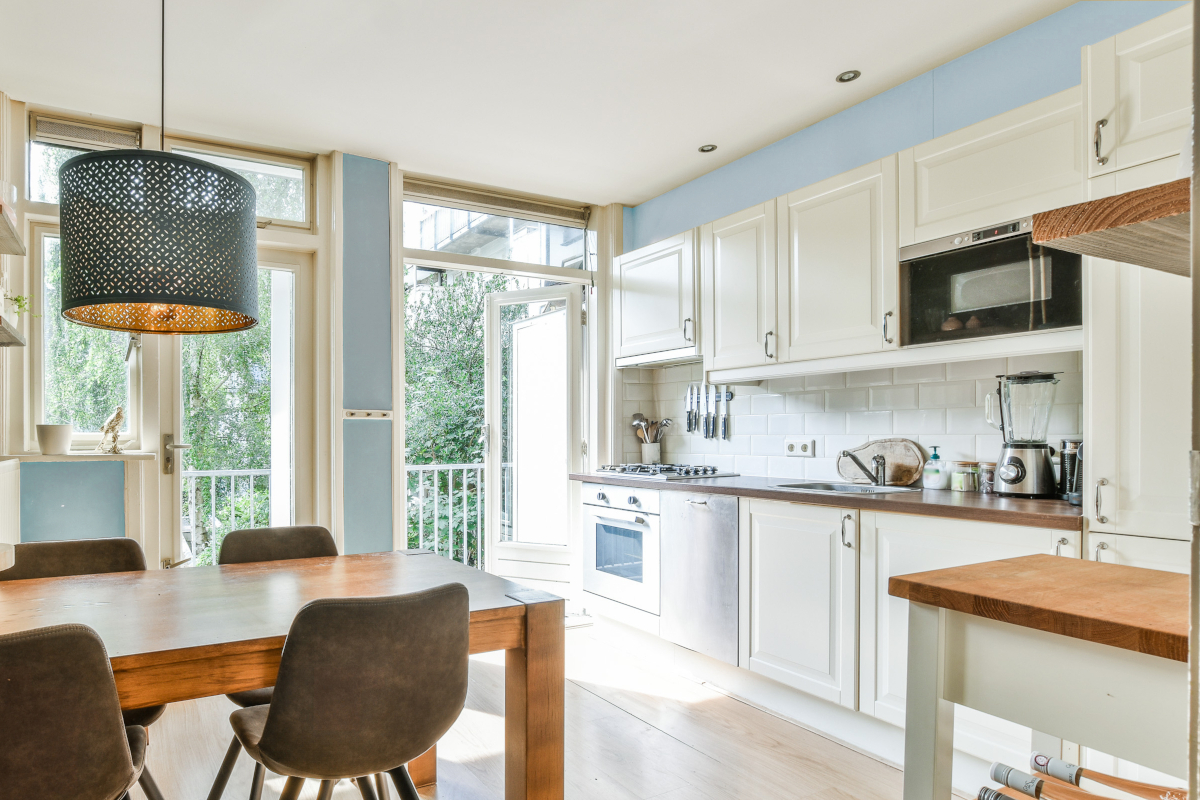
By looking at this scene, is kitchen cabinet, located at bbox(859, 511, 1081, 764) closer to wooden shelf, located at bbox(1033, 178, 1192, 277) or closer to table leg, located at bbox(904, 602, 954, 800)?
table leg, located at bbox(904, 602, 954, 800)

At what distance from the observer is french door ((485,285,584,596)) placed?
4.47 m

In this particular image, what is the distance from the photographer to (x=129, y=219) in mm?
1524

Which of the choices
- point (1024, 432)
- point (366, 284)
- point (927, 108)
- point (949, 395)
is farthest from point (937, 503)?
point (366, 284)

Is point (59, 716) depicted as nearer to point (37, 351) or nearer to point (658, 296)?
point (37, 351)

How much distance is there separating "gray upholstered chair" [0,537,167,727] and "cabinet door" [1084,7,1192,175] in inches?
118

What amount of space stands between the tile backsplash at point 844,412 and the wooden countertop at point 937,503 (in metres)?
0.29

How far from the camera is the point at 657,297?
394cm

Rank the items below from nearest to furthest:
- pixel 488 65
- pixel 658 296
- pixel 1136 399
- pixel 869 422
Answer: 1. pixel 1136 399
2. pixel 488 65
3. pixel 869 422
4. pixel 658 296

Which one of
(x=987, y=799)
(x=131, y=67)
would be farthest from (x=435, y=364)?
(x=987, y=799)

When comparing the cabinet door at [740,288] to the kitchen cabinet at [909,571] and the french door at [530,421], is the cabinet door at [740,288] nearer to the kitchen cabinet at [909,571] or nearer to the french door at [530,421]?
the kitchen cabinet at [909,571]

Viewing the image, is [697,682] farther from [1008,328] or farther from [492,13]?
[492,13]

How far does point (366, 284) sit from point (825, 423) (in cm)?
242

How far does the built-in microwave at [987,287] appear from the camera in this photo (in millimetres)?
2180

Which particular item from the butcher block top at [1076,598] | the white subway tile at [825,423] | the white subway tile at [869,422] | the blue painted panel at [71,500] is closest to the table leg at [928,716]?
the butcher block top at [1076,598]
